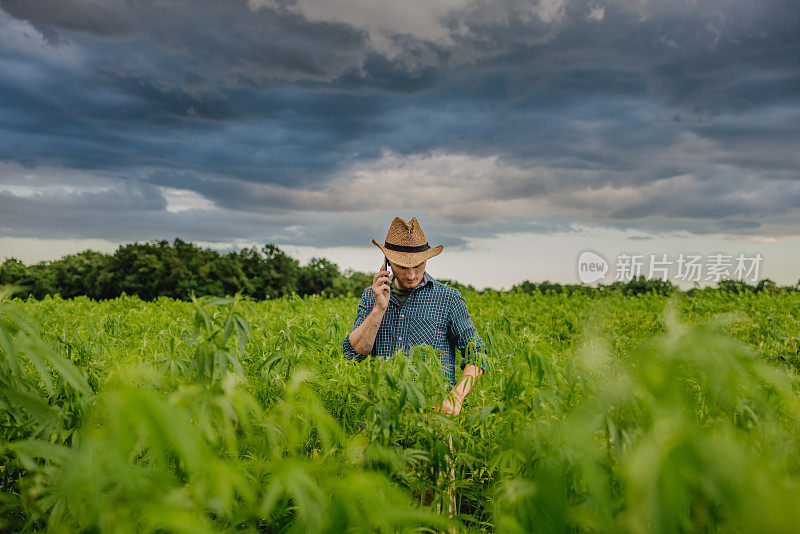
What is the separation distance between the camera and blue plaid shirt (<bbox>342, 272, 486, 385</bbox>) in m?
3.96

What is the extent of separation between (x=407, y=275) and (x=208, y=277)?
9727 millimetres

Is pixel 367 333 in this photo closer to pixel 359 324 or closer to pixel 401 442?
pixel 359 324

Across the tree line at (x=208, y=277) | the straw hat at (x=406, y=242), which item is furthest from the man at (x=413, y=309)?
the tree line at (x=208, y=277)

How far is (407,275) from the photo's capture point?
13.0 ft

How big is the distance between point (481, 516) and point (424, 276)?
1976 mm

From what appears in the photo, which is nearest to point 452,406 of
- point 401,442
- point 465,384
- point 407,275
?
point 465,384

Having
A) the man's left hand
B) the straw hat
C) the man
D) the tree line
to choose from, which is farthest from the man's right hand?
the tree line

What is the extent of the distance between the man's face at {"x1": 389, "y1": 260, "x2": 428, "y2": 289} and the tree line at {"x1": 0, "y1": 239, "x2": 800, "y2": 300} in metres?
7.84

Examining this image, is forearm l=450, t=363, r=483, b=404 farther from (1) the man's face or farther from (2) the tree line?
(2) the tree line

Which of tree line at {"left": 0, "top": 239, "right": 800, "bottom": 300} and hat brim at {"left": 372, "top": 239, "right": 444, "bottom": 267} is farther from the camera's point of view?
tree line at {"left": 0, "top": 239, "right": 800, "bottom": 300}

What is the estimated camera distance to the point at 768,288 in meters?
12.2

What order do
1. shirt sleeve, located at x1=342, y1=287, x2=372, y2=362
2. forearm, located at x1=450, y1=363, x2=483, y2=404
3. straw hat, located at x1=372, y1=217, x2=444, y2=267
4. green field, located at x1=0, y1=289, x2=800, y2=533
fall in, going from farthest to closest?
straw hat, located at x1=372, y1=217, x2=444, y2=267 → shirt sleeve, located at x1=342, y1=287, x2=372, y2=362 → forearm, located at x1=450, y1=363, x2=483, y2=404 → green field, located at x1=0, y1=289, x2=800, y2=533

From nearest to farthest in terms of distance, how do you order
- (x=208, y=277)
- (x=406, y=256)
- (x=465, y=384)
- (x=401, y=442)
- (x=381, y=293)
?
(x=401, y=442)
(x=465, y=384)
(x=381, y=293)
(x=406, y=256)
(x=208, y=277)

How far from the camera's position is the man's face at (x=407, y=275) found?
397 centimetres
